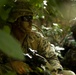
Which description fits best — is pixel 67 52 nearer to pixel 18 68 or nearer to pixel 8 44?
pixel 18 68

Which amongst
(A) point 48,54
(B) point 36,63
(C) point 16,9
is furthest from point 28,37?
(C) point 16,9

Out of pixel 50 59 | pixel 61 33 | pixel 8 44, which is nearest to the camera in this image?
pixel 8 44

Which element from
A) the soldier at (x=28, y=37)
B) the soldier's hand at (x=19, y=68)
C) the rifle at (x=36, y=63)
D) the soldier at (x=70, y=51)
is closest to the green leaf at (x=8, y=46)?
the soldier's hand at (x=19, y=68)

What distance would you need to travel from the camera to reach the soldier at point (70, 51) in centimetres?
326

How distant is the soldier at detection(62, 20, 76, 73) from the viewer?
326 cm

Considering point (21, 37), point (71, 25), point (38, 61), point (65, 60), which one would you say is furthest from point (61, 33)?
point (38, 61)

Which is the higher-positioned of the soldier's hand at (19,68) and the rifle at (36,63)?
the soldier's hand at (19,68)

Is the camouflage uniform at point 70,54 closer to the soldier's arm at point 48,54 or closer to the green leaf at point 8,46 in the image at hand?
the soldier's arm at point 48,54

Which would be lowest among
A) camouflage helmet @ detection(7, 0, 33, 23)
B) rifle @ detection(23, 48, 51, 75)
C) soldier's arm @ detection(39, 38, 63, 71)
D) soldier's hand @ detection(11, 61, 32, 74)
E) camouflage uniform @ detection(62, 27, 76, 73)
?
camouflage uniform @ detection(62, 27, 76, 73)

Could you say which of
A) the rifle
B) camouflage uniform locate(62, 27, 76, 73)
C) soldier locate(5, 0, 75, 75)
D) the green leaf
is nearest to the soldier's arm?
soldier locate(5, 0, 75, 75)

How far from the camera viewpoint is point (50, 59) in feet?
6.72

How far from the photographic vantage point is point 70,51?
332cm

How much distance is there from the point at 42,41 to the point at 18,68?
101 cm

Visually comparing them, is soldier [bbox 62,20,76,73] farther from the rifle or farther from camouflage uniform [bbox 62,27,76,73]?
the rifle
